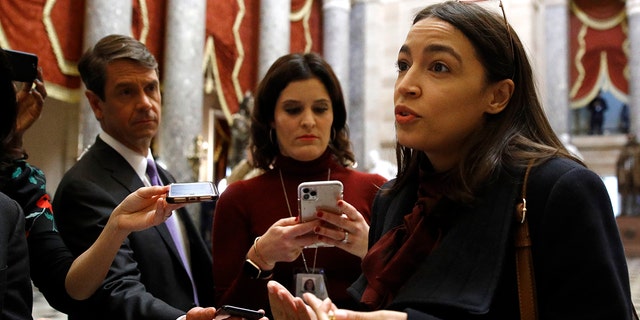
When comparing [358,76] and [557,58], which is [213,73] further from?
[557,58]

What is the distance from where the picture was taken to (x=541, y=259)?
4.42 feet

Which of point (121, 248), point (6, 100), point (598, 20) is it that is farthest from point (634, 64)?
point (6, 100)

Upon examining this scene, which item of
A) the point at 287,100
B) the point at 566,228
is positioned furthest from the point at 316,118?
the point at 566,228

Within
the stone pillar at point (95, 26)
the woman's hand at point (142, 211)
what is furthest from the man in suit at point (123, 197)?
→ the stone pillar at point (95, 26)

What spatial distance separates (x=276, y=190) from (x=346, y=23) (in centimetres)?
1445

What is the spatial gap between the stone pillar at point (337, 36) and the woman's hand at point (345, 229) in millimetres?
14371

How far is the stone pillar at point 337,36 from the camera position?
16328mm

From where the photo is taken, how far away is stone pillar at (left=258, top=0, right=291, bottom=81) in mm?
14148

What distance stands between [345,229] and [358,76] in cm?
1566

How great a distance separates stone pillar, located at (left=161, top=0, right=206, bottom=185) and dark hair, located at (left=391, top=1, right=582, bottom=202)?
9980mm

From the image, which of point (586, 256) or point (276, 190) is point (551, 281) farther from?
point (276, 190)

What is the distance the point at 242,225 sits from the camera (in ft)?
8.21

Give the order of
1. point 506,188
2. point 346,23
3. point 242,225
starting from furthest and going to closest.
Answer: point 346,23
point 242,225
point 506,188

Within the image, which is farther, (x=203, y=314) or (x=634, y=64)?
(x=634, y=64)
